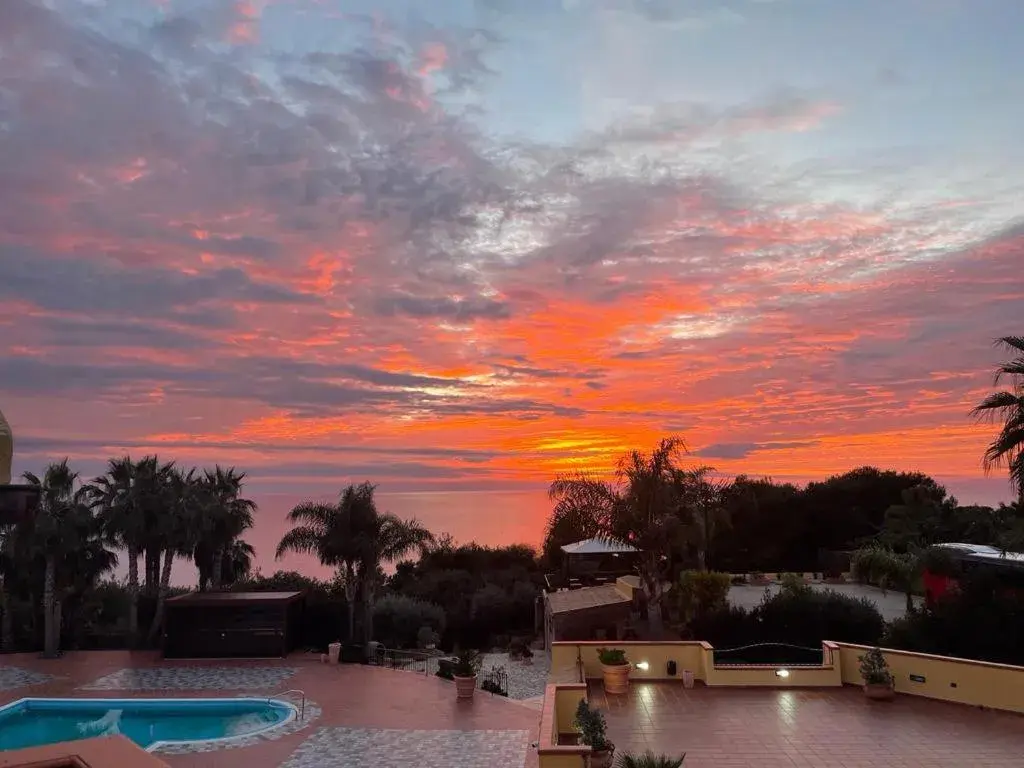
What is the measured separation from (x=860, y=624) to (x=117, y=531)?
2607cm

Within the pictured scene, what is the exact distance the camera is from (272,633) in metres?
26.4

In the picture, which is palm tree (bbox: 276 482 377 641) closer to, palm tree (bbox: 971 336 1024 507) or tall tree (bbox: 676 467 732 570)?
tall tree (bbox: 676 467 732 570)

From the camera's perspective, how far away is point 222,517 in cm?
→ 3200

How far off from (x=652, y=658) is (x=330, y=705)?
29.2ft

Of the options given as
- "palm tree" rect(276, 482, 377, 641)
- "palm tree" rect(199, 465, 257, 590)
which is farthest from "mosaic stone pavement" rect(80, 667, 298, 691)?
"palm tree" rect(199, 465, 257, 590)

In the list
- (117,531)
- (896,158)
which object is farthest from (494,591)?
(896,158)

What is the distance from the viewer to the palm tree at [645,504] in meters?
24.5

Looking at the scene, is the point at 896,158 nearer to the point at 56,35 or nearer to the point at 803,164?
the point at 803,164

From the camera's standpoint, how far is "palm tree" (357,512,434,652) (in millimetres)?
29828

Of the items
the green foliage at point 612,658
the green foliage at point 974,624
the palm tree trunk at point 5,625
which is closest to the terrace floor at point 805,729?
the green foliage at point 612,658

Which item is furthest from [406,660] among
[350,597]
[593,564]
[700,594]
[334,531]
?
[593,564]

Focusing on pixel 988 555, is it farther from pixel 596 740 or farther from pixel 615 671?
pixel 596 740

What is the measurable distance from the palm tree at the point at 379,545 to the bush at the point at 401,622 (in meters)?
1.28

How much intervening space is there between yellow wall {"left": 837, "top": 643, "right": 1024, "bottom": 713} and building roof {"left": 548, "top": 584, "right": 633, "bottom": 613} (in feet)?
40.4
